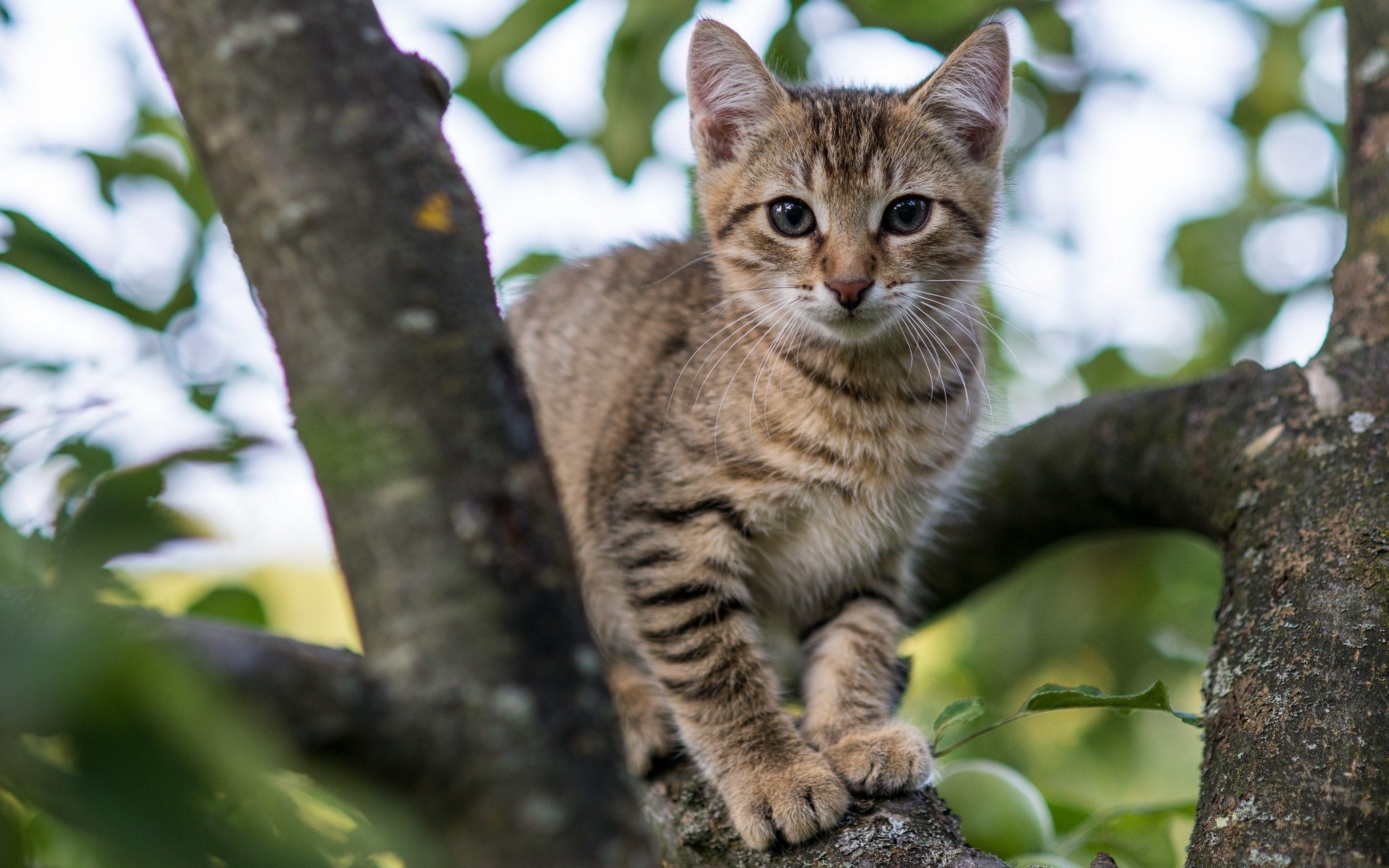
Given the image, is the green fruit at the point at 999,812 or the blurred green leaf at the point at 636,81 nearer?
the green fruit at the point at 999,812

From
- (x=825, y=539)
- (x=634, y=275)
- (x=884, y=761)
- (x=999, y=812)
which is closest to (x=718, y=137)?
(x=634, y=275)

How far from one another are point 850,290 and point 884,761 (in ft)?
3.39

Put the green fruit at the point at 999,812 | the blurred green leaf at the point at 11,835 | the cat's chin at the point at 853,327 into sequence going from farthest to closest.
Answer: the cat's chin at the point at 853,327 < the green fruit at the point at 999,812 < the blurred green leaf at the point at 11,835

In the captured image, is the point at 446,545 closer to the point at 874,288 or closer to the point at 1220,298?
the point at 874,288

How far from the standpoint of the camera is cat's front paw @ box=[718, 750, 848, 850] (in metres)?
1.88

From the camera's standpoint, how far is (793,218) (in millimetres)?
2686

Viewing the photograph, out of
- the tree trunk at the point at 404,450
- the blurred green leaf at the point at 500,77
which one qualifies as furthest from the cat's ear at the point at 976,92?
the tree trunk at the point at 404,450

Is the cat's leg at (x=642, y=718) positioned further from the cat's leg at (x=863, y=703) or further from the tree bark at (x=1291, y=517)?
the tree bark at (x=1291, y=517)

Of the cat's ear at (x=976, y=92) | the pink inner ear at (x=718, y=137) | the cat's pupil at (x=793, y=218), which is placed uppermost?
the cat's ear at (x=976, y=92)

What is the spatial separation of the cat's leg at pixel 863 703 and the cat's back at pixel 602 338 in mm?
754

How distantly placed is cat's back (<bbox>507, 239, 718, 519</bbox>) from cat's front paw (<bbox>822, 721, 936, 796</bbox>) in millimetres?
997

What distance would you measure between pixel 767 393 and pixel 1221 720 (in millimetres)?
1274

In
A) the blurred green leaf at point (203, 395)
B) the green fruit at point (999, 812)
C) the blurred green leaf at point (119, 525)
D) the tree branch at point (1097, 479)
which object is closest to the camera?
the blurred green leaf at point (119, 525)

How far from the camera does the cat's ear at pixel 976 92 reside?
8.82 feet
